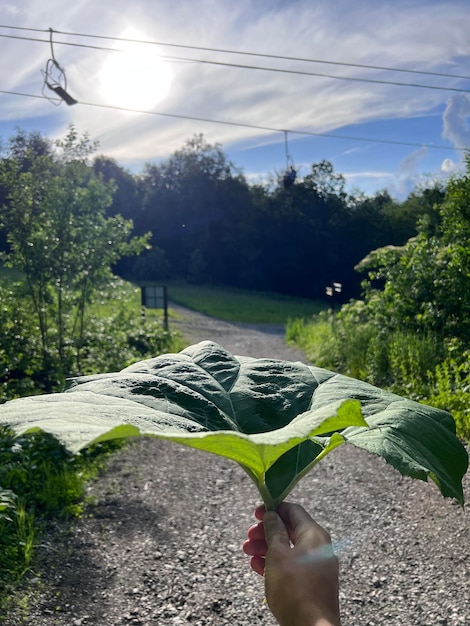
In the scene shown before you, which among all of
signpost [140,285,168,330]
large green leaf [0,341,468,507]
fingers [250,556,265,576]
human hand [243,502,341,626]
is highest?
large green leaf [0,341,468,507]

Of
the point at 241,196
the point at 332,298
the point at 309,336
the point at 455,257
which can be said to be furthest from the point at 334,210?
the point at 455,257

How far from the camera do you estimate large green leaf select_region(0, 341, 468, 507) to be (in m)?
0.58

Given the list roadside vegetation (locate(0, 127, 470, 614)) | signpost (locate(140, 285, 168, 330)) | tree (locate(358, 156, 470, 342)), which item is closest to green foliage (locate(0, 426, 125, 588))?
roadside vegetation (locate(0, 127, 470, 614))

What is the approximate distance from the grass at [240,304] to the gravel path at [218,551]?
1134 centimetres

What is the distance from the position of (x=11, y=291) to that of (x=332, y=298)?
25.0ft

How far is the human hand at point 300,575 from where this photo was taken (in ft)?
2.85

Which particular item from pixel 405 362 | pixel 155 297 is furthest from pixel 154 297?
pixel 405 362

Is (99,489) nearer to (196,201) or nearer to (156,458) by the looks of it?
(156,458)

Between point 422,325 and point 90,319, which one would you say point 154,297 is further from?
point 422,325

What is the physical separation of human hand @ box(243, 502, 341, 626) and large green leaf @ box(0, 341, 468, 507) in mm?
106

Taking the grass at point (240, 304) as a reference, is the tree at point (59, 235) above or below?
above

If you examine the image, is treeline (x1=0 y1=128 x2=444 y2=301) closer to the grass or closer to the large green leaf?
the grass

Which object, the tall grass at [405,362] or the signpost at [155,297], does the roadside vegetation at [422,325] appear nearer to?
the tall grass at [405,362]

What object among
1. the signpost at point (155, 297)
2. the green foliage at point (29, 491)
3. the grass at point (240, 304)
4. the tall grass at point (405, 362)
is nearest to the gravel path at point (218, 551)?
the green foliage at point (29, 491)
